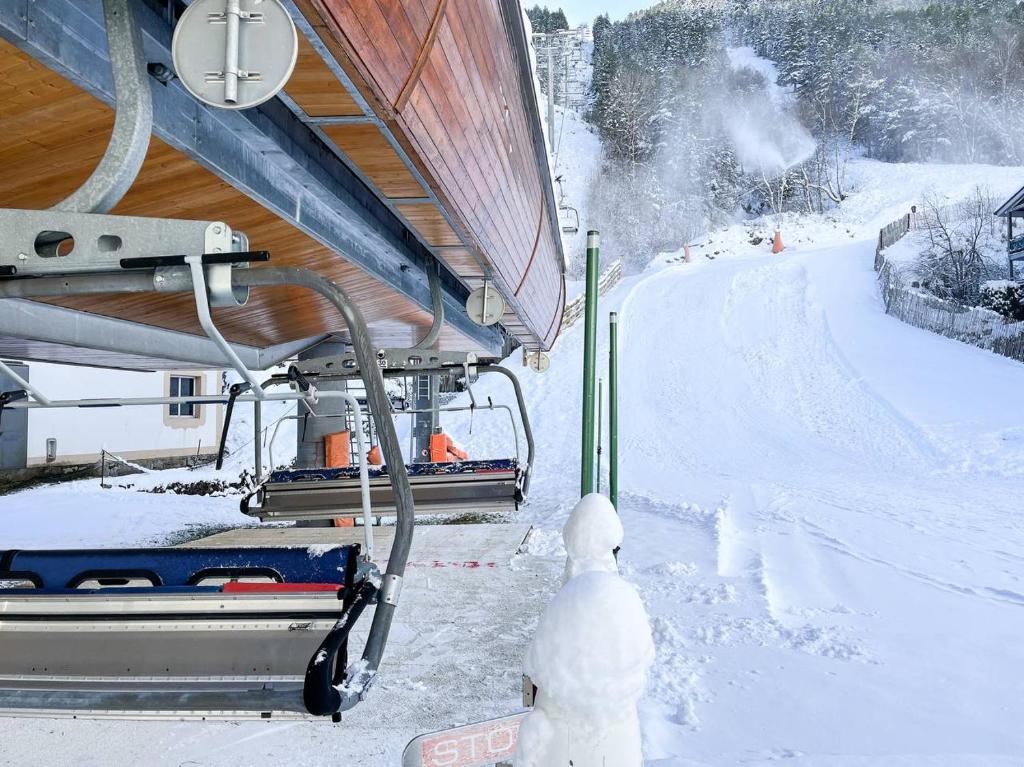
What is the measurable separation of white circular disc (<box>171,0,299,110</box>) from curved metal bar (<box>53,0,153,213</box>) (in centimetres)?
17

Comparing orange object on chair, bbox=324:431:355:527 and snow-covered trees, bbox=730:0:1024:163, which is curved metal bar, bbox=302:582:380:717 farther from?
snow-covered trees, bbox=730:0:1024:163

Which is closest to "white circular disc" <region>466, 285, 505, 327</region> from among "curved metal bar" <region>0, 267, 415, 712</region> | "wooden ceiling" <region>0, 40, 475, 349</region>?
"wooden ceiling" <region>0, 40, 475, 349</region>

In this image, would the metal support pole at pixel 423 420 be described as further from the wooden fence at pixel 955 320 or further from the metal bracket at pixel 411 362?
the wooden fence at pixel 955 320

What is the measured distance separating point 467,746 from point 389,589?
0.42 metres

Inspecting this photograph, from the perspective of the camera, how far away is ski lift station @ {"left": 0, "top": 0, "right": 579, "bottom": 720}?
1.67 meters

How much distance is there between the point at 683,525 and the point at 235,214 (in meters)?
5.78

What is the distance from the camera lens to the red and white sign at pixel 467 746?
1523mm

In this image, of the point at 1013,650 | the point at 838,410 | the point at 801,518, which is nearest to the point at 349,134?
the point at 1013,650

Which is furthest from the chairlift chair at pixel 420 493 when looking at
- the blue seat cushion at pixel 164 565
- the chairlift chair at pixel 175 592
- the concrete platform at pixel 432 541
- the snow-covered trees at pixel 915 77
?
the snow-covered trees at pixel 915 77

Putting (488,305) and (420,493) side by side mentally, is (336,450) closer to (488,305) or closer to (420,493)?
(420,493)

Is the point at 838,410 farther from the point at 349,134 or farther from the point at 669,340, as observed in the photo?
the point at 349,134

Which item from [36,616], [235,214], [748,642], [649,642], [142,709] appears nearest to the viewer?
[649,642]

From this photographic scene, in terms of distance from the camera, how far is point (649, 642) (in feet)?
3.94

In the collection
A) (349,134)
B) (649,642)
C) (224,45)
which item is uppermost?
(349,134)
